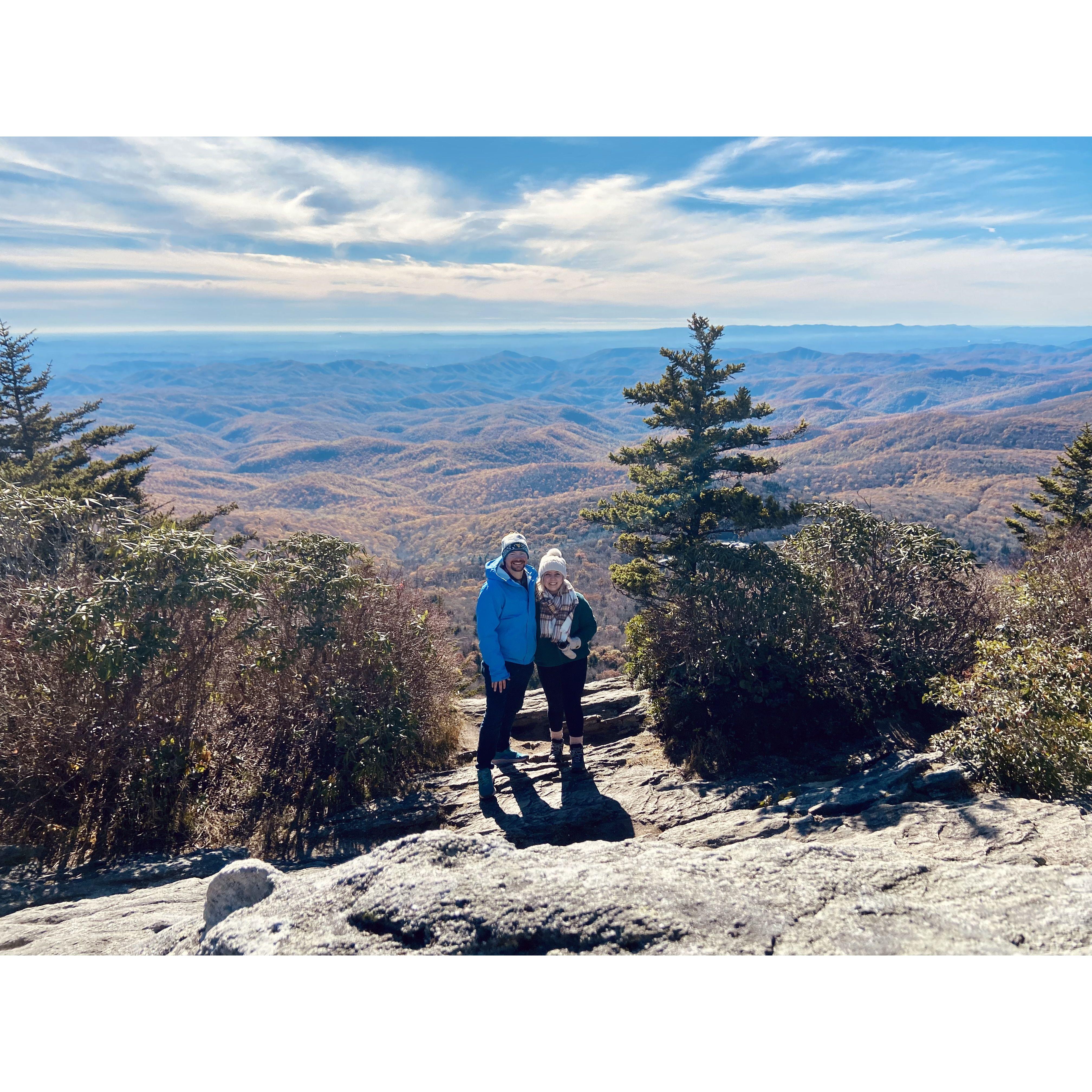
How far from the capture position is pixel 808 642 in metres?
6.48

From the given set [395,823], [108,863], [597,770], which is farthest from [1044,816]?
[108,863]

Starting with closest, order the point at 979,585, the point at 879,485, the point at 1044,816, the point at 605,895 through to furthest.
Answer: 1. the point at 605,895
2. the point at 1044,816
3. the point at 979,585
4. the point at 879,485

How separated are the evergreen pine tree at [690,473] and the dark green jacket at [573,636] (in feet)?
9.91

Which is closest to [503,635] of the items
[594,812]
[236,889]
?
[594,812]

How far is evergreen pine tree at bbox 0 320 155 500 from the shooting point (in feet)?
69.5

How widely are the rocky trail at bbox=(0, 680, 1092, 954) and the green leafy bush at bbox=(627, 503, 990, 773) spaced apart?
988 millimetres

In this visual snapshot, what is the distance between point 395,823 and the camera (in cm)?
520

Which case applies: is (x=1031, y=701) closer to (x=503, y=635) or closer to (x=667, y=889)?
(x=667, y=889)

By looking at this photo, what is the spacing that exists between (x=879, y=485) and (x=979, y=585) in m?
136

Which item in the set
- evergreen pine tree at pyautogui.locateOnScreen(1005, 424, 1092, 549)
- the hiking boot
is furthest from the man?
evergreen pine tree at pyautogui.locateOnScreen(1005, 424, 1092, 549)

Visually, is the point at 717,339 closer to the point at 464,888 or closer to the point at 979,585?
the point at 979,585

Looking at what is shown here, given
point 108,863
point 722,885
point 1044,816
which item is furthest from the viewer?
point 108,863

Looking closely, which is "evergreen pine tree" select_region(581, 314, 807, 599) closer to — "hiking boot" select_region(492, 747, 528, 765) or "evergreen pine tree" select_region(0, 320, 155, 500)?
"hiking boot" select_region(492, 747, 528, 765)

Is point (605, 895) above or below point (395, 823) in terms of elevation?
above
